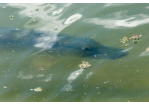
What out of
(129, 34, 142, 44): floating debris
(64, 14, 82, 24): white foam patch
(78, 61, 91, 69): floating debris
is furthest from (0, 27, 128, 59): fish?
(64, 14, 82, 24): white foam patch

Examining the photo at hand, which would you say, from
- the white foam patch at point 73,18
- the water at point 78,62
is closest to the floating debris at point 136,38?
the water at point 78,62

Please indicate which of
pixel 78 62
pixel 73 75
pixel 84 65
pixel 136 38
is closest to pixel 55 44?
pixel 78 62

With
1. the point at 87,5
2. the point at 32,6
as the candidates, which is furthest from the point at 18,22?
the point at 87,5

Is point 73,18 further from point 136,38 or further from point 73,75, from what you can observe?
point 73,75

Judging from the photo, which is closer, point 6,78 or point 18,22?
point 6,78

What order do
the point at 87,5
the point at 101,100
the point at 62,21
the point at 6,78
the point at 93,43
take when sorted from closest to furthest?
the point at 101,100
the point at 6,78
the point at 93,43
the point at 62,21
the point at 87,5

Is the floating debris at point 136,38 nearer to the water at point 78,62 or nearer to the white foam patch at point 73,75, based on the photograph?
the water at point 78,62

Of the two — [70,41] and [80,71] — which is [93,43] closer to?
[70,41]

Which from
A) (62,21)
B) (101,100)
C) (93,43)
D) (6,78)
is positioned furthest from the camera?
(62,21)
